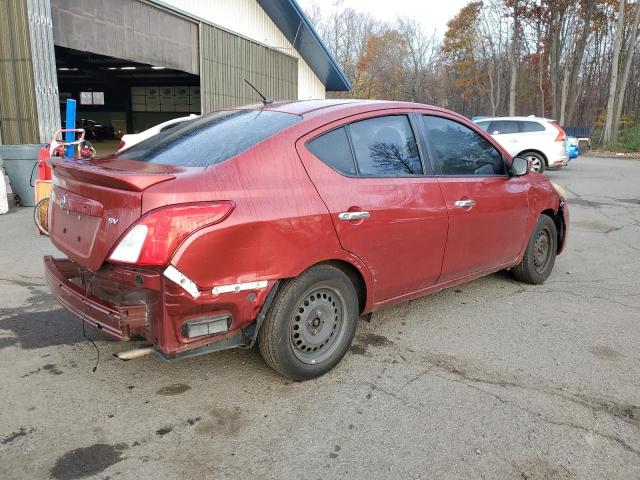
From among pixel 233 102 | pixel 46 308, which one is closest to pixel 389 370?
pixel 46 308

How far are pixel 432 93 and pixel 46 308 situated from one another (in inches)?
2251

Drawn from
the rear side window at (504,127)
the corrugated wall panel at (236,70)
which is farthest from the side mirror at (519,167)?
the corrugated wall panel at (236,70)

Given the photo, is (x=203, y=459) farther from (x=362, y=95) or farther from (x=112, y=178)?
(x=362, y=95)

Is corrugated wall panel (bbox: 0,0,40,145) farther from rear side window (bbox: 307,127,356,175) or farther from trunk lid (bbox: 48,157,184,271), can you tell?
rear side window (bbox: 307,127,356,175)

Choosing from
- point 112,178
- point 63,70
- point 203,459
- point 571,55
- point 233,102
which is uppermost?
point 571,55

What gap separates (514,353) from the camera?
3.80m

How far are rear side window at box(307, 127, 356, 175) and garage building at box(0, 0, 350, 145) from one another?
29.4ft

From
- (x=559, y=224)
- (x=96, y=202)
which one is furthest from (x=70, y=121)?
(x=559, y=224)

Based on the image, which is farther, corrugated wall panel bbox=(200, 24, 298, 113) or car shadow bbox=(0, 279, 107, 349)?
corrugated wall panel bbox=(200, 24, 298, 113)

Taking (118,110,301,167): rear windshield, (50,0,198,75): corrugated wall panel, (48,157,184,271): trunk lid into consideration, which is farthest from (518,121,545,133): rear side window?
(48,157,184,271): trunk lid

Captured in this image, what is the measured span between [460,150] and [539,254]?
177 centimetres

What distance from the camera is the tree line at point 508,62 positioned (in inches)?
1692

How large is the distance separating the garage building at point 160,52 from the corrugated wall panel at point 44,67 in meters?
0.02

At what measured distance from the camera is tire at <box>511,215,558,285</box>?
5207mm
